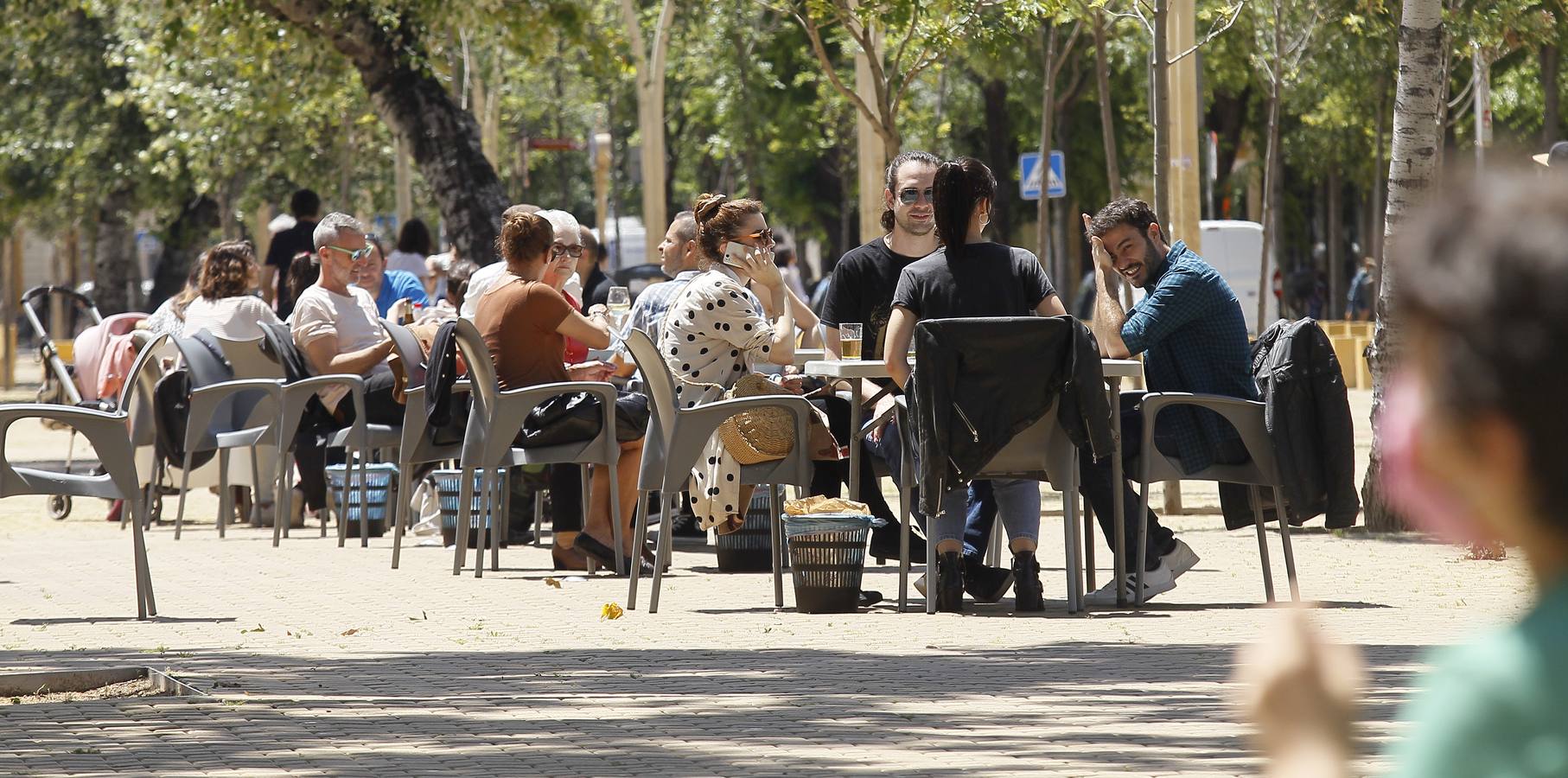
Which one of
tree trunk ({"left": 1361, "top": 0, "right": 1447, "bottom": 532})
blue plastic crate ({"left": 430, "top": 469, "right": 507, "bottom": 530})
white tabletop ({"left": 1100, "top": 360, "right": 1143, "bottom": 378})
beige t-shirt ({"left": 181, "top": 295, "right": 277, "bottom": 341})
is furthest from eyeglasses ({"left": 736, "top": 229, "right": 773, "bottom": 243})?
beige t-shirt ({"left": 181, "top": 295, "right": 277, "bottom": 341})

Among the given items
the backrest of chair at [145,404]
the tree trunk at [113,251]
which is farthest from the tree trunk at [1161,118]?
the tree trunk at [113,251]

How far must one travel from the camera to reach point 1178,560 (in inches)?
349

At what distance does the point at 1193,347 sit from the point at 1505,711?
7.42m

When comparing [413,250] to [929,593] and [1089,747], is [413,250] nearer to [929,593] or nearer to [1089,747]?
[929,593]

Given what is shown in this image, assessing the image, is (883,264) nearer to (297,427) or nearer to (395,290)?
(297,427)

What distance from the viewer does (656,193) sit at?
94.8 feet

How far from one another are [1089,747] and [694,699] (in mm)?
1319

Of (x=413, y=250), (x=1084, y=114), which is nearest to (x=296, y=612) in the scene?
(x=413, y=250)

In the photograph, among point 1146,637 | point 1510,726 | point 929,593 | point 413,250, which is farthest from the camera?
point 413,250

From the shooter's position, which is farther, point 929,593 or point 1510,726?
point 929,593

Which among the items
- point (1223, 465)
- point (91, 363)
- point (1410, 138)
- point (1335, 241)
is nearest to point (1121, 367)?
point (1223, 465)

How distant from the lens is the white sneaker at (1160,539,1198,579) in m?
8.86

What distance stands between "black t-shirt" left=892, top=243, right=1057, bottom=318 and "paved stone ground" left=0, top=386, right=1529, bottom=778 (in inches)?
45.4

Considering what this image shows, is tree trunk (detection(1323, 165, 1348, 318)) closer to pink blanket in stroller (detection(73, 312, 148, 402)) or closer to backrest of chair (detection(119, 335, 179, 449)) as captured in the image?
pink blanket in stroller (detection(73, 312, 148, 402))
